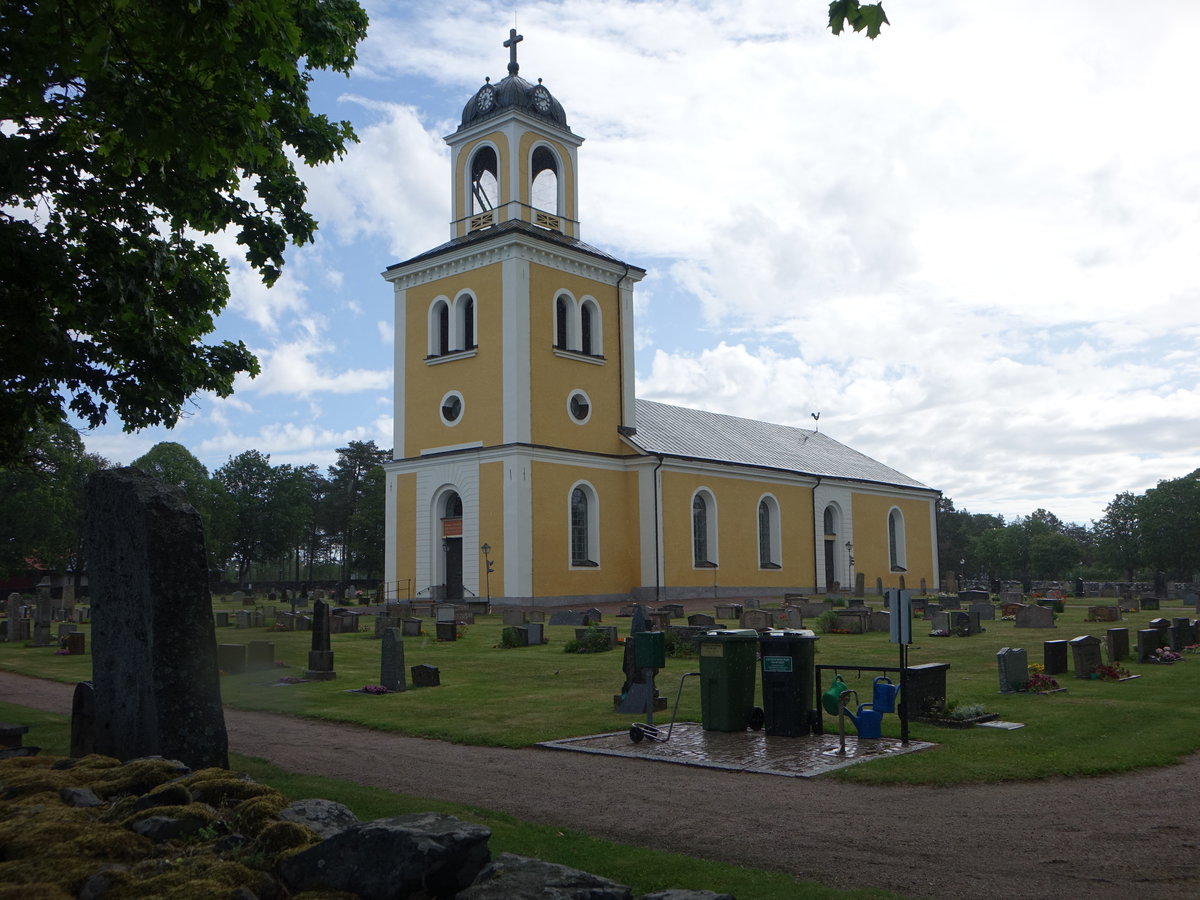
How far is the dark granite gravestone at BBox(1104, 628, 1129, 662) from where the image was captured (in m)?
16.3

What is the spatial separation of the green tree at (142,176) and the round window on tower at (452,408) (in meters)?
23.7

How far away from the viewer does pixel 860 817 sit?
732 centimetres

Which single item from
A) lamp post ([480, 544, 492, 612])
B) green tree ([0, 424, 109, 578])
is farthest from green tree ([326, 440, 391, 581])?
lamp post ([480, 544, 492, 612])

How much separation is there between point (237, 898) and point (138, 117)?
4.74m

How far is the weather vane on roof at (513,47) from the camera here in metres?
39.6

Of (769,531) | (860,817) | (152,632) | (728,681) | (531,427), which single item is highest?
(531,427)

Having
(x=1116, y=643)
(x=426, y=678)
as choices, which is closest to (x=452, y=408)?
(x=426, y=678)

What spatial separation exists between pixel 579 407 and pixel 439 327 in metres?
6.35

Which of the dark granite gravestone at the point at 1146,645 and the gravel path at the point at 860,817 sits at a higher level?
the dark granite gravestone at the point at 1146,645

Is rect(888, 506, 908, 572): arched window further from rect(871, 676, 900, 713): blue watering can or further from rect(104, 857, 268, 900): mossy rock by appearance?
rect(104, 857, 268, 900): mossy rock

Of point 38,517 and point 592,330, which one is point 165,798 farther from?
point 38,517

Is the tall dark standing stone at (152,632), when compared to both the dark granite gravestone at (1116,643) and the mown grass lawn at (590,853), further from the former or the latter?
the dark granite gravestone at (1116,643)

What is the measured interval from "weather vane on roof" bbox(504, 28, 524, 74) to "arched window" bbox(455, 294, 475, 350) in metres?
9.71

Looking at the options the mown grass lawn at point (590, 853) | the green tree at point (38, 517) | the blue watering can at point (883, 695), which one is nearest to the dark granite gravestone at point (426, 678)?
→ the mown grass lawn at point (590, 853)
